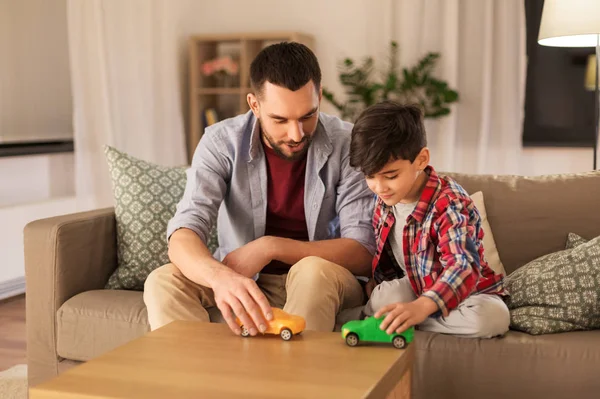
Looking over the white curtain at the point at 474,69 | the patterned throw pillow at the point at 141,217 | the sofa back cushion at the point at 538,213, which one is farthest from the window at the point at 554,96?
the patterned throw pillow at the point at 141,217

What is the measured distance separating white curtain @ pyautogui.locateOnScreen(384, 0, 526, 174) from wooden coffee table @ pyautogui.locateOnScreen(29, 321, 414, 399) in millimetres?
3088

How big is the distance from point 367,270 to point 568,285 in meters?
0.52

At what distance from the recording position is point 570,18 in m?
2.94

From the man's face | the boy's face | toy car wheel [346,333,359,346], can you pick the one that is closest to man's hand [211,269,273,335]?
toy car wheel [346,333,359,346]

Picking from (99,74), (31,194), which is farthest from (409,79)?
(31,194)

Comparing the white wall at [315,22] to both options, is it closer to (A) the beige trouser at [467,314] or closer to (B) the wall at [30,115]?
(B) the wall at [30,115]

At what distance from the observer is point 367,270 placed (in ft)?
7.00

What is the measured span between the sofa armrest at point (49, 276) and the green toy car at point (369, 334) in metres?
1.13

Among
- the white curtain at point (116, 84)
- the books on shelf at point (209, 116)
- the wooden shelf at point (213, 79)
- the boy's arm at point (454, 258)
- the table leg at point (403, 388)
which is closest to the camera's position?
the table leg at point (403, 388)

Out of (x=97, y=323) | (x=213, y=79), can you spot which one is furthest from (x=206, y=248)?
(x=213, y=79)

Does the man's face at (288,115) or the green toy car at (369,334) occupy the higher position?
the man's face at (288,115)

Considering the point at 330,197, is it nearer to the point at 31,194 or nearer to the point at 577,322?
the point at 577,322

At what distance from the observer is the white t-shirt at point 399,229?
1.96 metres

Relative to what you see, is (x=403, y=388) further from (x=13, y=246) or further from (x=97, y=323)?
(x=13, y=246)
